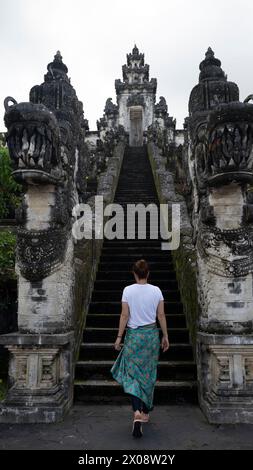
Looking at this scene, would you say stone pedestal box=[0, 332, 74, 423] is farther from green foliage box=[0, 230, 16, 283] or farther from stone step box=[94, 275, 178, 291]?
stone step box=[94, 275, 178, 291]

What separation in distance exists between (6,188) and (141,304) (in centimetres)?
683

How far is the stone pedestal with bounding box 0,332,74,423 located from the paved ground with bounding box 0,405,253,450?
0.20 m

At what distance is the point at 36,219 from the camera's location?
4672 millimetres

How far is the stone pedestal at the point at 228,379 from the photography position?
4.07m

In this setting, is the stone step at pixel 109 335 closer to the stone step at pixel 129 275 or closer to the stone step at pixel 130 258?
the stone step at pixel 129 275

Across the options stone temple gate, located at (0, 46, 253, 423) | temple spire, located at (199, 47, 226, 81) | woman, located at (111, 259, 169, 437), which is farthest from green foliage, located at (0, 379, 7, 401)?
temple spire, located at (199, 47, 226, 81)

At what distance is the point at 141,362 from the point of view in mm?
3916

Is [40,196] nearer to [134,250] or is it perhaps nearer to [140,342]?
[140,342]

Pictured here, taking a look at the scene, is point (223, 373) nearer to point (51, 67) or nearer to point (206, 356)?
point (206, 356)

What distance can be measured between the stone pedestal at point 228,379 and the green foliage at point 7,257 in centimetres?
360

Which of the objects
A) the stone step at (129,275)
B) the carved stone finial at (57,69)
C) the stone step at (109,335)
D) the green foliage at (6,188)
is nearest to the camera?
the stone step at (109,335)

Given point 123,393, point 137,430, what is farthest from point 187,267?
point 137,430

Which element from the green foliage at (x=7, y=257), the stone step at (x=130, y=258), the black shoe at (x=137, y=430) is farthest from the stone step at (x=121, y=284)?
the black shoe at (x=137, y=430)
